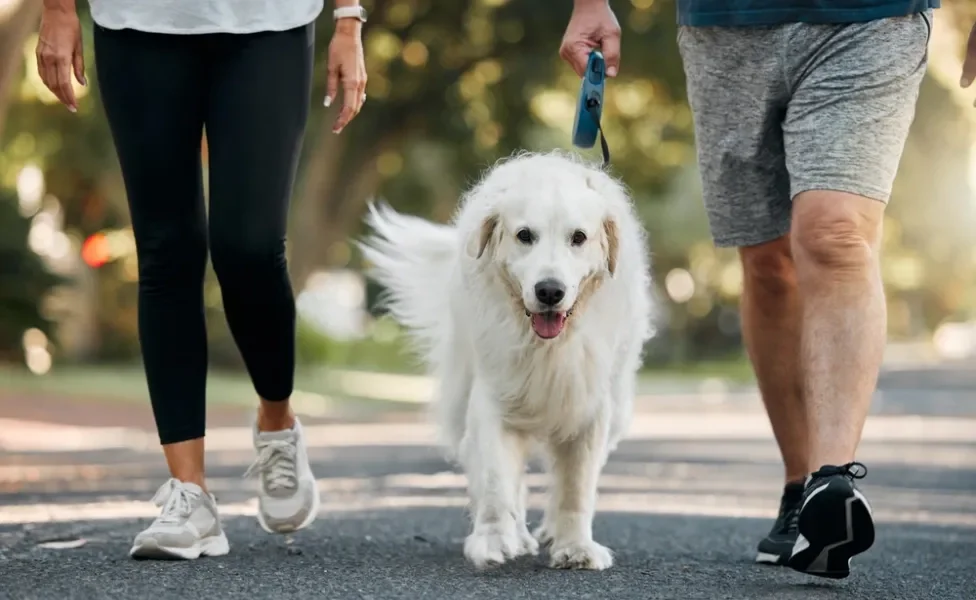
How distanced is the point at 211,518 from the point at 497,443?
85 cm

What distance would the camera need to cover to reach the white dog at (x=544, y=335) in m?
4.71

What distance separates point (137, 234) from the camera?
4.73 metres

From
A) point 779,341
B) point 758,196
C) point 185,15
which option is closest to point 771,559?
point 779,341

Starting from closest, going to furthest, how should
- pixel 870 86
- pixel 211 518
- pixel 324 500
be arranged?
pixel 870 86 < pixel 211 518 < pixel 324 500

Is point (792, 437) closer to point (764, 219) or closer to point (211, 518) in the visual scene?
point (764, 219)

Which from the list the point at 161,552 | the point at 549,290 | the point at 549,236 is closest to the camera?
the point at 161,552

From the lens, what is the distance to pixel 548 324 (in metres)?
4.72

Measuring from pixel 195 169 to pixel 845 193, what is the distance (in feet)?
5.99

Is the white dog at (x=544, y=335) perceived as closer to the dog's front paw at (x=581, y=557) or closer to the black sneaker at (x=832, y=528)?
the dog's front paw at (x=581, y=557)

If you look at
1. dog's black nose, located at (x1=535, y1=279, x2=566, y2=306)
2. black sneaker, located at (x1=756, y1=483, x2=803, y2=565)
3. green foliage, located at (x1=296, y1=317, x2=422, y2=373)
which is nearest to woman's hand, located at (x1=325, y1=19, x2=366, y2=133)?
dog's black nose, located at (x1=535, y1=279, x2=566, y2=306)

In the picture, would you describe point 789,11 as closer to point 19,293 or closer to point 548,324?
point 548,324

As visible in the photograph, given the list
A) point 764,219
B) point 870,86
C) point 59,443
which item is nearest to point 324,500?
point 764,219

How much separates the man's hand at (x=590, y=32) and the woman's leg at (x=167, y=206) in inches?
46.5

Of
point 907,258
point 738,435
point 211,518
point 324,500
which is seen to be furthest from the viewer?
point 907,258
